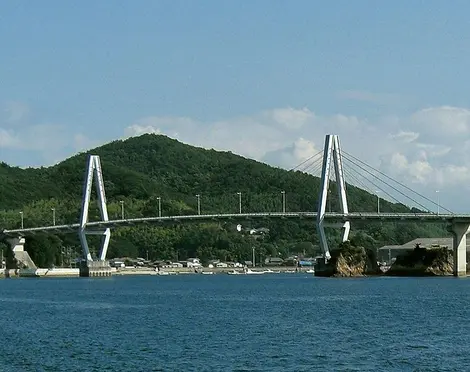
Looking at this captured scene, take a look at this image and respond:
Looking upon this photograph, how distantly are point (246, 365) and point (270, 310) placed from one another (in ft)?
63.0

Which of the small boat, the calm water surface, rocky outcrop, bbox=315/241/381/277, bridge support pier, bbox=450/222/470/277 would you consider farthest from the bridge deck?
the calm water surface

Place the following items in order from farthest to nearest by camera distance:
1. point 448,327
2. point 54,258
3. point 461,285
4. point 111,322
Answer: point 54,258, point 461,285, point 111,322, point 448,327

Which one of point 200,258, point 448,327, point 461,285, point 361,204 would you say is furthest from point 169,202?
point 448,327

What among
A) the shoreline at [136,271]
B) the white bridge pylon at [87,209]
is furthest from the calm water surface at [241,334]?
the shoreline at [136,271]

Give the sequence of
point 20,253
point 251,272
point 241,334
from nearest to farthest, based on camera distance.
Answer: point 241,334 → point 20,253 → point 251,272

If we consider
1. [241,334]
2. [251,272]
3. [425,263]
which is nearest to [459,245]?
[425,263]

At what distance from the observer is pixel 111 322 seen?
40.4 metres

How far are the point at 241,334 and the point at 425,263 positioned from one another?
58.6 meters

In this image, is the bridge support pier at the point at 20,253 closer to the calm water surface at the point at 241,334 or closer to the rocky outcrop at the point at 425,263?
the rocky outcrop at the point at 425,263

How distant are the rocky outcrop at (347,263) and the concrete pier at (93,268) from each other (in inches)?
862

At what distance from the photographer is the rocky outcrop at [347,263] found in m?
87.6

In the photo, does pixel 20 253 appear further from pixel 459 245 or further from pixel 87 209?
pixel 459 245

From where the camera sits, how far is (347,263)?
88688 millimetres

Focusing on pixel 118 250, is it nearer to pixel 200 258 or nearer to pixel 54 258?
pixel 200 258
